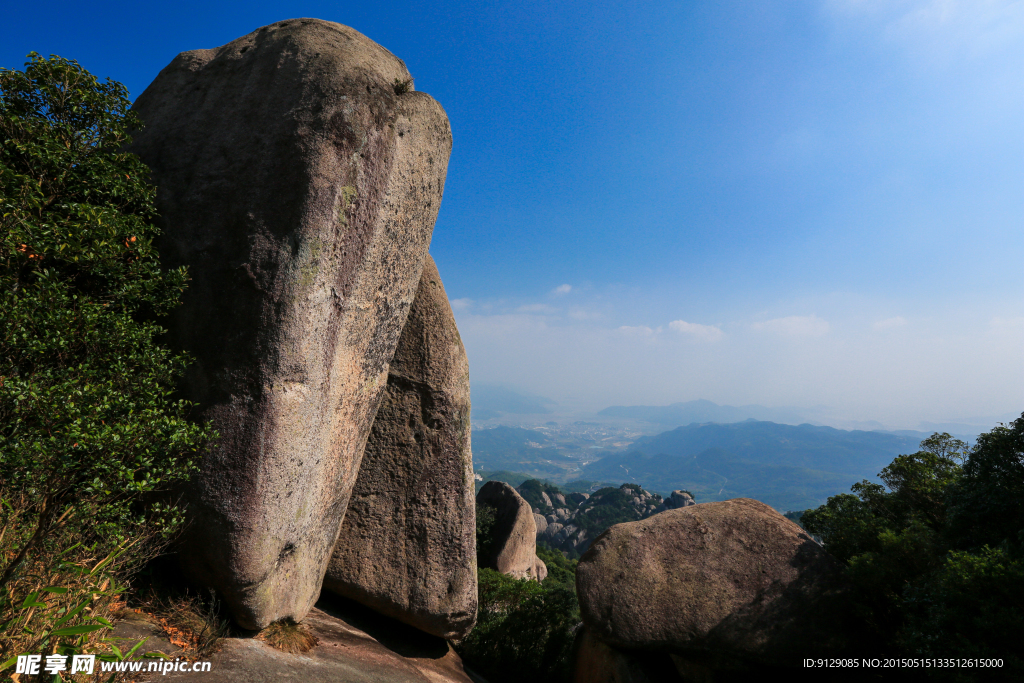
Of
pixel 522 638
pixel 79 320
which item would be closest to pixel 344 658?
pixel 79 320

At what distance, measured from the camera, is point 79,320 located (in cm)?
518

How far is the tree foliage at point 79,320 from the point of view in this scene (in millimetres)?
4508

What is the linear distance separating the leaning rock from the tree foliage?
21.6 m

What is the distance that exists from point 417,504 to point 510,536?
18.2 meters

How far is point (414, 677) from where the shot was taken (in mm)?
8117

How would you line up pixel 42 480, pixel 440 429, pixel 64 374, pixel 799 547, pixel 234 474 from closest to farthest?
pixel 42 480, pixel 64 374, pixel 234 474, pixel 440 429, pixel 799 547

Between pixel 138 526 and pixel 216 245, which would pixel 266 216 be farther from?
pixel 138 526

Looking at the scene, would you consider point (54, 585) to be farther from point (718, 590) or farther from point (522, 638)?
point (522, 638)

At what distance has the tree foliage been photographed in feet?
14.8

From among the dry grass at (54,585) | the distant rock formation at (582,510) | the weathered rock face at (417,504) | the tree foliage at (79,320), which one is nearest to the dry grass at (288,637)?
the weathered rock face at (417,504)

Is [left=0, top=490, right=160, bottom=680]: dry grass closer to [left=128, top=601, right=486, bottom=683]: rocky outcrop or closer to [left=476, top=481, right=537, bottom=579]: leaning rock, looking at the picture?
[left=128, top=601, right=486, bottom=683]: rocky outcrop

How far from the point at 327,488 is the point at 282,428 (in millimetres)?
1853

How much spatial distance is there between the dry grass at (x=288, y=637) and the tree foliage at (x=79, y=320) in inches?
101

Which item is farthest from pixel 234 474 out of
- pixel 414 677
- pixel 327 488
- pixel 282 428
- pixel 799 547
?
pixel 799 547
